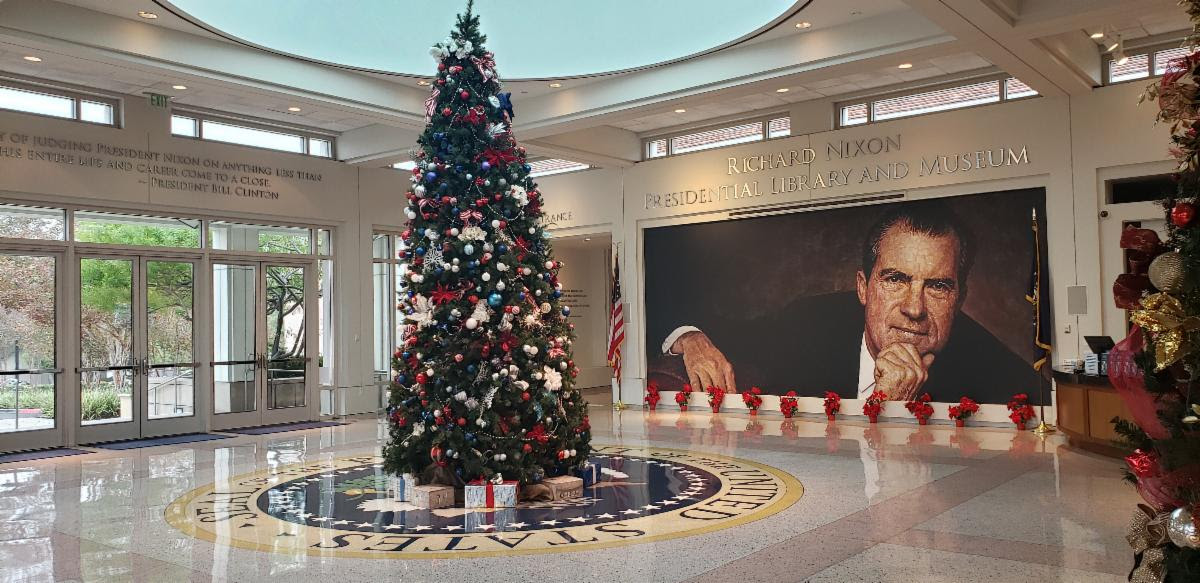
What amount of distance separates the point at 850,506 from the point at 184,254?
31.6 ft

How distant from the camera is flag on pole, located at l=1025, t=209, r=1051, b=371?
36.8ft

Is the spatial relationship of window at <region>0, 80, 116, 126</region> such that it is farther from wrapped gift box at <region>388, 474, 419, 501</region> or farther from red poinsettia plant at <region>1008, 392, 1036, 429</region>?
red poinsettia plant at <region>1008, 392, 1036, 429</region>

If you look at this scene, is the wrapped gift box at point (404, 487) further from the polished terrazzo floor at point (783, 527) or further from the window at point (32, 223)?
the window at point (32, 223)

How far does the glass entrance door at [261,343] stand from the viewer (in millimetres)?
13102

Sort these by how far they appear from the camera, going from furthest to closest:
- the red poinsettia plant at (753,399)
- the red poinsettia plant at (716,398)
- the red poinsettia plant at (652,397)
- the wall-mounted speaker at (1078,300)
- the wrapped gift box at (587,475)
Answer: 1. the red poinsettia plant at (652,397)
2. the red poinsettia plant at (716,398)
3. the red poinsettia plant at (753,399)
4. the wall-mounted speaker at (1078,300)
5. the wrapped gift box at (587,475)

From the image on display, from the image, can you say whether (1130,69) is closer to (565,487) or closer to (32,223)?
(565,487)

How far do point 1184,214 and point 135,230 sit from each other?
12.1 m

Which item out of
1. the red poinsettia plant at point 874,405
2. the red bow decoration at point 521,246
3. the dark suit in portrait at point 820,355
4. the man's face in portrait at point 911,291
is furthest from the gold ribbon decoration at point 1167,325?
the red poinsettia plant at point 874,405

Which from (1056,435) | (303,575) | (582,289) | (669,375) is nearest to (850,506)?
(303,575)

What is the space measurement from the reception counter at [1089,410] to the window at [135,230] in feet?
36.0

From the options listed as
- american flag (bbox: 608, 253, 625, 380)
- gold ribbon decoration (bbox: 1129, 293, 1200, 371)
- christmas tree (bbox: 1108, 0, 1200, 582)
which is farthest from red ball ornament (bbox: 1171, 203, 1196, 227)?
american flag (bbox: 608, 253, 625, 380)

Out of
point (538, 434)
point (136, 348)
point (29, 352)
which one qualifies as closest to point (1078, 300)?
point (538, 434)

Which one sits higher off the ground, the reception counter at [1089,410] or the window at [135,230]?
the window at [135,230]

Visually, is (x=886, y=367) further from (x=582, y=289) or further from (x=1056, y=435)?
(x=582, y=289)
